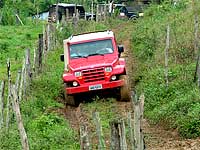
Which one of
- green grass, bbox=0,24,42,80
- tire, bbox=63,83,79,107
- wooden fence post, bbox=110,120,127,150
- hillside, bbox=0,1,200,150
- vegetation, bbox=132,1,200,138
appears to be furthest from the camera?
green grass, bbox=0,24,42,80

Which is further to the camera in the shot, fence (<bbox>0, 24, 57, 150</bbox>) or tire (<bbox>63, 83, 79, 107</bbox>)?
tire (<bbox>63, 83, 79, 107</bbox>)

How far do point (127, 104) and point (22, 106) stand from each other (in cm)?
→ 304

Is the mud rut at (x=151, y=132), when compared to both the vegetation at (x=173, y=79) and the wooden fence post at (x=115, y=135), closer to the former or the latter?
the vegetation at (x=173, y=79)

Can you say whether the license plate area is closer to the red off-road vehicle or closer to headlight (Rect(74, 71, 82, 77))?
the red off-road vehicle

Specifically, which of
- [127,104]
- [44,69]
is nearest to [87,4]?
[44,69]

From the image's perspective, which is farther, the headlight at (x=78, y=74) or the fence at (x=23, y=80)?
the headlight at (x=78, y=74)

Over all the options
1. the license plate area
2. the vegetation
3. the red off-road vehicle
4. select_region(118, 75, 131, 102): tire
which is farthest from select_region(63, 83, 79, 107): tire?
the vegetation

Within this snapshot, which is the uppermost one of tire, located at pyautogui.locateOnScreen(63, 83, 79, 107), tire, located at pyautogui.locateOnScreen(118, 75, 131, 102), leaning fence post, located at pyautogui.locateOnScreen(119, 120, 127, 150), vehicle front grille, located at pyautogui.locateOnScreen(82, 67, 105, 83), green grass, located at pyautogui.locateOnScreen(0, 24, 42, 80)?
leaning fence post, located at pyautogui.locateOnScreen(119, 120, 127, 150)

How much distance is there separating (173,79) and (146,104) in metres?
1.31

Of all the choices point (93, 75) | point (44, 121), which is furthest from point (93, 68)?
point (44, 121)

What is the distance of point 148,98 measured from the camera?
A: 14.8 metres

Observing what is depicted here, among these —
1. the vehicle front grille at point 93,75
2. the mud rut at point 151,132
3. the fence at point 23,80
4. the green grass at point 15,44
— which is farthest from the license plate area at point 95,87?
the green grass at point 15,44

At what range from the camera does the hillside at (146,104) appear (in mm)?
11555

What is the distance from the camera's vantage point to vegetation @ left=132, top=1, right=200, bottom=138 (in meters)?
12.6
